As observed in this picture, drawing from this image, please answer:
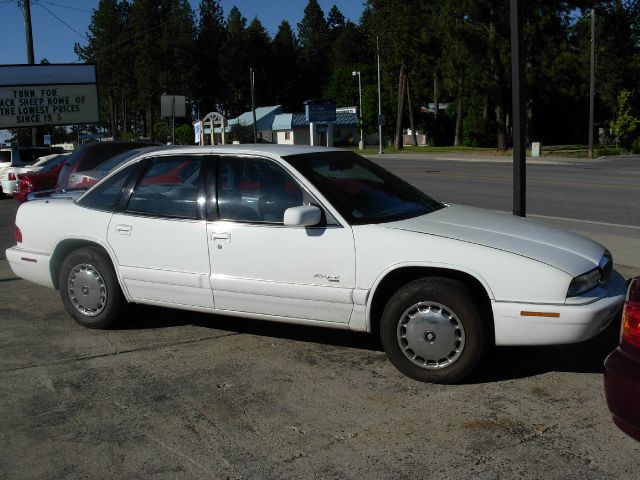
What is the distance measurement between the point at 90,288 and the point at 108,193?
825 mm

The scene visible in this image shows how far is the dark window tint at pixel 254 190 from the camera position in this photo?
5.36 metres

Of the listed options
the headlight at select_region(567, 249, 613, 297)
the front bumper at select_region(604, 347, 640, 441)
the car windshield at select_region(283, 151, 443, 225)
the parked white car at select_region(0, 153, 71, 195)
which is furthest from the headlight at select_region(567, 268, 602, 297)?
the parked white car at select_region(0, 153, 71, 195)

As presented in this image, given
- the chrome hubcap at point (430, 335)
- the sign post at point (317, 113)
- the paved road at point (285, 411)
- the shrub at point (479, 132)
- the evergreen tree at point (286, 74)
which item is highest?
the evergreen tree at point (286, 74)

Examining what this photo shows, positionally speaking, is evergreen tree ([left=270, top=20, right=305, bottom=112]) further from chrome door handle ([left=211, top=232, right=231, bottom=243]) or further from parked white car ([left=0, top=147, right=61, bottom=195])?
chrome door handle ([left=211, top=232, right=231, bottom=243])

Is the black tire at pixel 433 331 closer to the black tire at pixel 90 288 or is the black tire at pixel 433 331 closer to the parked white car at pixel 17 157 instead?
the black tire at pixel 90 288

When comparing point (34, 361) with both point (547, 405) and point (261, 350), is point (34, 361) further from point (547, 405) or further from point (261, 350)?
point (547, 405)

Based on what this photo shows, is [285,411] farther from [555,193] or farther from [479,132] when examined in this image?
[479,132]

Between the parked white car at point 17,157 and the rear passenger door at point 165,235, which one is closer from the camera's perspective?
the rear passenger door at point 165,235

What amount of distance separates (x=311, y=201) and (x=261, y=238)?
455 mm

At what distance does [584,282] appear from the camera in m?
4.55

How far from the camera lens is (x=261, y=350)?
18.6 feet

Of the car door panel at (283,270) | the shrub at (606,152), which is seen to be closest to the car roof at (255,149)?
the car door panel at (283,270)

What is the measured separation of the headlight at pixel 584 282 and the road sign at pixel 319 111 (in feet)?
134

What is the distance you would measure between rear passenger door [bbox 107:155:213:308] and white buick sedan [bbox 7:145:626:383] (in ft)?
0.04
